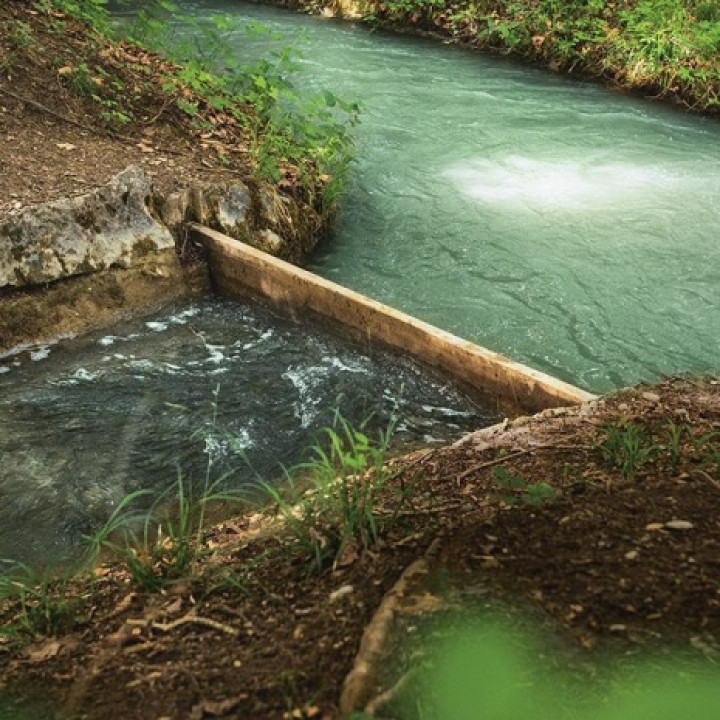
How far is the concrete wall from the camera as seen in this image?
14.7 ft

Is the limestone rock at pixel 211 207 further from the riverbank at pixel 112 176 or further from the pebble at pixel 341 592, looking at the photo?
the pebble at pixel 341 592

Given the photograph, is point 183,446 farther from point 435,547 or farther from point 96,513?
point 435,547

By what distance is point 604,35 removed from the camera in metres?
12.1

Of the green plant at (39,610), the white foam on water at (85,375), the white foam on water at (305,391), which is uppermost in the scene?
the green plant at (39,610)

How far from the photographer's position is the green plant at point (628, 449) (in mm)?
3066

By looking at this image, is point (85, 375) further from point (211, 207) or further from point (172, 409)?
point (211, 207)

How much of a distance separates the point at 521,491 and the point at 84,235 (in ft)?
12.9

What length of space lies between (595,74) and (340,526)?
1074 centimetres

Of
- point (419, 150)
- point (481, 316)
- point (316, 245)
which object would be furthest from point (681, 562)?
point (419, 150)

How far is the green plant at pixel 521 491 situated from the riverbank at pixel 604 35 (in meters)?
9.15

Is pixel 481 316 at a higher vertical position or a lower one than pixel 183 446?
higher

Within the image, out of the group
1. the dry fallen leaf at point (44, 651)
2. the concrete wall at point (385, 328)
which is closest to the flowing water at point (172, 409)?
the concrete wall at point (385, 328)

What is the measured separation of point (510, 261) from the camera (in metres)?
6.66

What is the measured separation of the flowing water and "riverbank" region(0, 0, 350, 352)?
32 cm
